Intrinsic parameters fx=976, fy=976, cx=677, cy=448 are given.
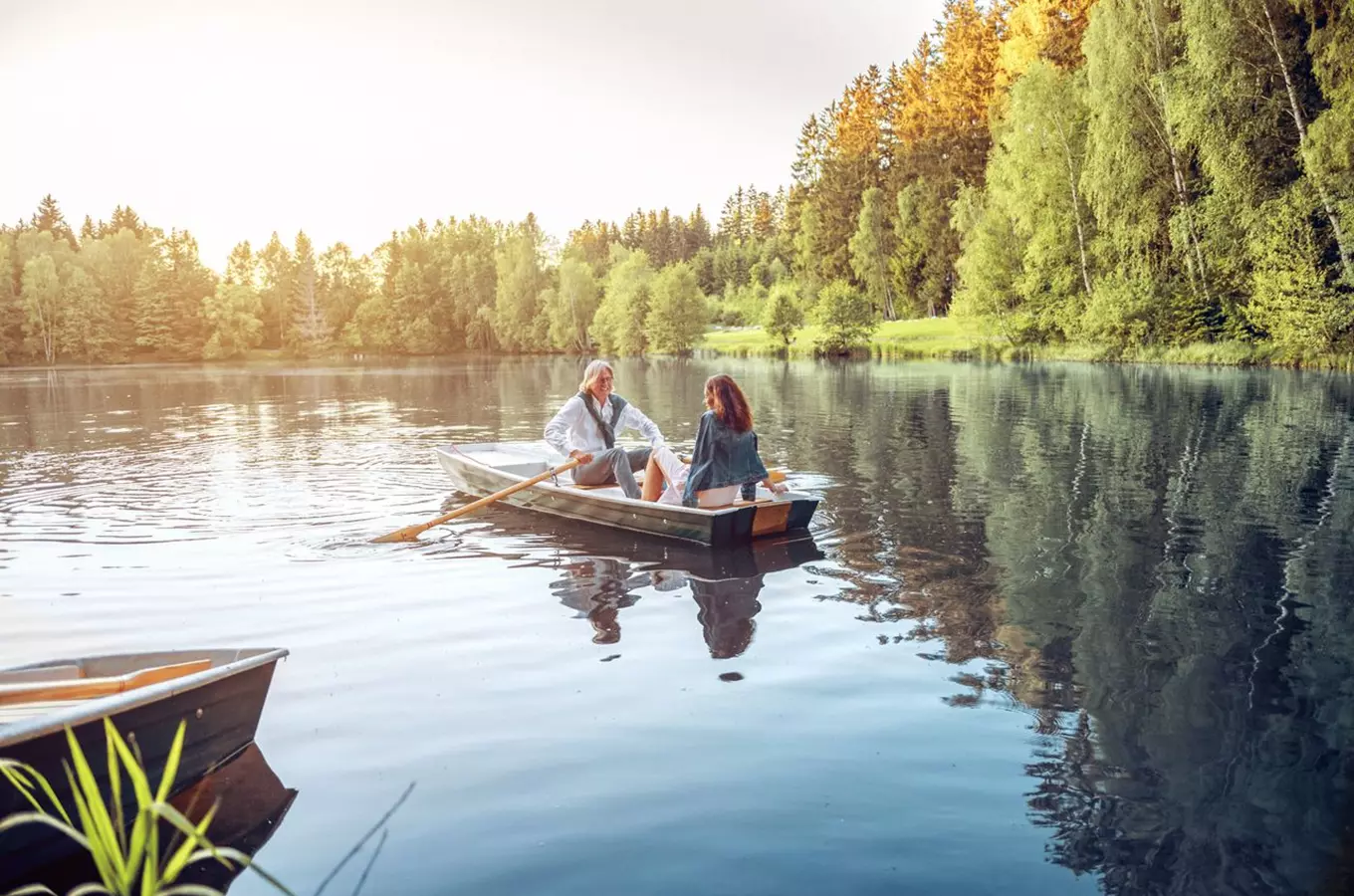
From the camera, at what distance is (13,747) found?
3658 millimetres

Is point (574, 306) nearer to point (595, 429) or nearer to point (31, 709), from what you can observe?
point (595, 429)

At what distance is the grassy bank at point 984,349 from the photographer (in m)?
32.4

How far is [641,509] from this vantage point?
33.3 ft

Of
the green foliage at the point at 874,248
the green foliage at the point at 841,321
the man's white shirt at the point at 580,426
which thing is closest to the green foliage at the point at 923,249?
the green foliage at the point at 874,248

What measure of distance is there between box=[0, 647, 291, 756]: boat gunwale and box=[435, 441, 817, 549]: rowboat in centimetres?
531

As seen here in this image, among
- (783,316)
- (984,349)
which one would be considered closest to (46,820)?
(984,349)

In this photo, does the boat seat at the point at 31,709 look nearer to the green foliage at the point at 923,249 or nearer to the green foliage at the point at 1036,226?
the green foliage at the point at 1036,226

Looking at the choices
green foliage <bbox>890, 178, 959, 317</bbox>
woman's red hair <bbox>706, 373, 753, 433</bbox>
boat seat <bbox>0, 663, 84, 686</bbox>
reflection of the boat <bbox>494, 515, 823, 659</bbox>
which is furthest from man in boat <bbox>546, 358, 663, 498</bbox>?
green foliage <bbox>890, 178, 959, 317</bbox>

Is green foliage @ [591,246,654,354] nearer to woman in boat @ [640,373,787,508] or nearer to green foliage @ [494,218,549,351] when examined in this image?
green foliage @ [494,218,549,351]

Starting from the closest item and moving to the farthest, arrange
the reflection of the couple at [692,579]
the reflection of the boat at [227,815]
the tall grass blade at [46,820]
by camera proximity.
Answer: the tall grass blade at [46,820] → the reflection of the boat at [227,815] → the reflection of the couple at [692,579]

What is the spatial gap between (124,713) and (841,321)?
50.3 m

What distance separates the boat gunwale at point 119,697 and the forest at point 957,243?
31.8 meters

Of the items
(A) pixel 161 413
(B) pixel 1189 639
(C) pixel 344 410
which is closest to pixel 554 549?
(B) pixel 1189 639

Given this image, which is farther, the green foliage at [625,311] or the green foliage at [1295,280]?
the green foliage at [625,311]
